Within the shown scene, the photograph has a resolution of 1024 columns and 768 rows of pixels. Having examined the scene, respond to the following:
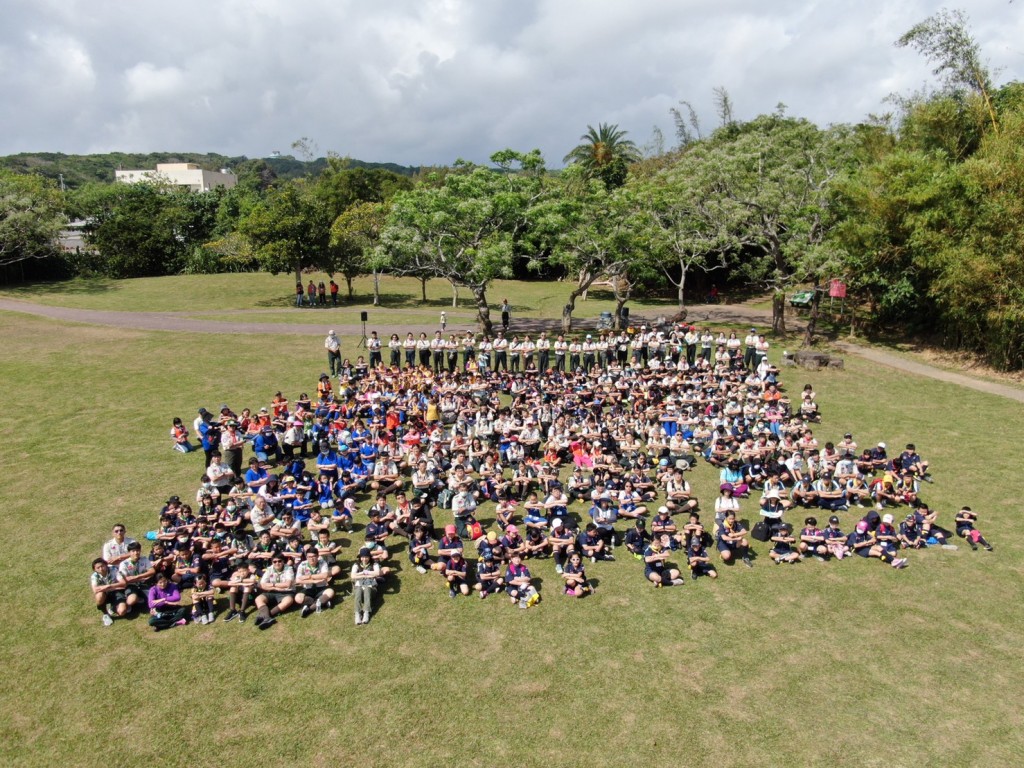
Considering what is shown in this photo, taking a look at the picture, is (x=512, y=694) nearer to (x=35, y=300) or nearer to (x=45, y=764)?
(x=45, y=764)

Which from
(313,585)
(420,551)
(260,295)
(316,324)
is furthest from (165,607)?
(260,295)

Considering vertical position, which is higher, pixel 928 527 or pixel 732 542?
pixel 928 527

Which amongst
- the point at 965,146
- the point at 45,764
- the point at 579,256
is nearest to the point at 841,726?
the point at 45,764

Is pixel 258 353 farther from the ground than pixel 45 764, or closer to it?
farther from the ground

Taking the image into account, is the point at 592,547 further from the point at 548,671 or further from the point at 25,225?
the point at 25,225

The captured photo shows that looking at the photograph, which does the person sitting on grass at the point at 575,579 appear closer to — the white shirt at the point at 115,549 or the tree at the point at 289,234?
the white shirt at the point at 115,549

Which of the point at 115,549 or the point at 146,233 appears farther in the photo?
the point at 146,233
